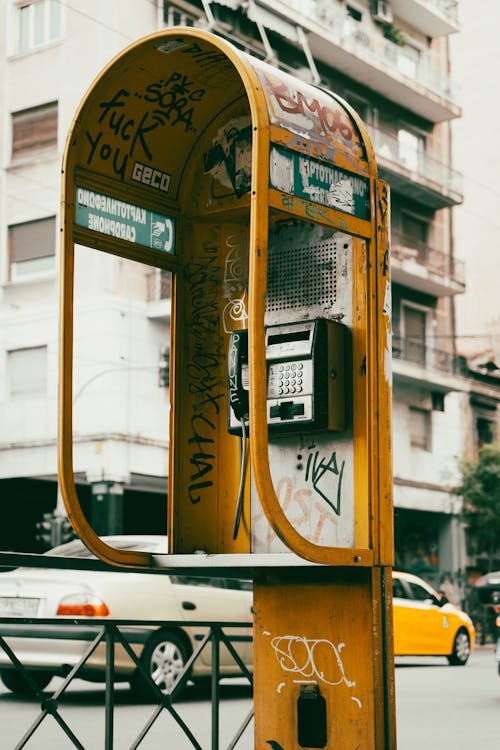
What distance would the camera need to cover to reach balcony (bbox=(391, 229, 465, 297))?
3328cm

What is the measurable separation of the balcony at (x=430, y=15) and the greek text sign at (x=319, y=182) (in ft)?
101

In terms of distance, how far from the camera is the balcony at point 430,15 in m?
34.9

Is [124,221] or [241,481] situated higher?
[124,221]

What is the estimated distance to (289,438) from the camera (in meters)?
5.77

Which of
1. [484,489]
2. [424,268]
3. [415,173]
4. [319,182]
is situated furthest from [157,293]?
[319,182]

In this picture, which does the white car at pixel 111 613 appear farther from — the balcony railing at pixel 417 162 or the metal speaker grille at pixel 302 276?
the balcony railing at pixel 417 162

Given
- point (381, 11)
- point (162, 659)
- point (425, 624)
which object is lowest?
point (425, 624)

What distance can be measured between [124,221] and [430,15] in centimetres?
3132

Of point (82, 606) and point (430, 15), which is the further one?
point (430, 15)

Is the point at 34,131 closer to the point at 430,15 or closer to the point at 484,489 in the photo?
the point at 430,15

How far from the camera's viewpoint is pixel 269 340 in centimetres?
568

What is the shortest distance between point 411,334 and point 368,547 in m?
29.6

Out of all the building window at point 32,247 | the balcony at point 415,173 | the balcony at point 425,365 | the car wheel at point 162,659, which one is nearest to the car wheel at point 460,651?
the car wheel at point 162,659

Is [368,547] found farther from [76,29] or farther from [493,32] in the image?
[493,32]
